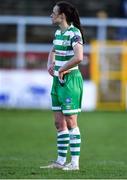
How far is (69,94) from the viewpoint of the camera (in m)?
10.1

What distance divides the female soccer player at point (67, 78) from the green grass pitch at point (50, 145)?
0.46m

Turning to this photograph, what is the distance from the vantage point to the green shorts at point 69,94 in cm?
1009

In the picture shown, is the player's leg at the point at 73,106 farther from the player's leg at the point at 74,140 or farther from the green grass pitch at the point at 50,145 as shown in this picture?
the green grass pitch at the point at 50,145

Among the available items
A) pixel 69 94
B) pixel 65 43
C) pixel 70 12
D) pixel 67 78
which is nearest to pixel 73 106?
pixel 69 94

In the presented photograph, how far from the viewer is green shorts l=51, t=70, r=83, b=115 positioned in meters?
10.1

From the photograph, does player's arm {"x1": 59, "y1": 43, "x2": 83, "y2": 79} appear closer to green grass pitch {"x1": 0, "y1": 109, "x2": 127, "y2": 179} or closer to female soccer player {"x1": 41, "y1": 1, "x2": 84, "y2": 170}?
female soccer player {"x1": 41, "y1": 1, "x2": 84, "y2": 170}

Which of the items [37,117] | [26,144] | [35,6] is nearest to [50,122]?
[37,117]

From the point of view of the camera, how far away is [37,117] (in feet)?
71.1

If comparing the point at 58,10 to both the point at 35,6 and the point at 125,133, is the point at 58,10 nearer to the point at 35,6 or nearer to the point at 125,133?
the point at 125,133

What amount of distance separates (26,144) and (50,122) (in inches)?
169

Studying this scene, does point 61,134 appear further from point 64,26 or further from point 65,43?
point 64,26

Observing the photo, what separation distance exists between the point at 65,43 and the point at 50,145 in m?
6.20

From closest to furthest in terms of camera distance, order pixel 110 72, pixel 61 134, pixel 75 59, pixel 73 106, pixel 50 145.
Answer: pixel 75 59, pixel 73 106, pixel 61 134, pixel 50 145, pixel 110 72

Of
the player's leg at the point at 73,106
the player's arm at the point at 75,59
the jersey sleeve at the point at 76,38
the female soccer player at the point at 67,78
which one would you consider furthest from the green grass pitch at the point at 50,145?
the jersey sleeve at the point at 76,38
